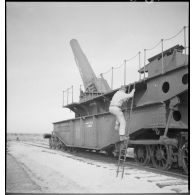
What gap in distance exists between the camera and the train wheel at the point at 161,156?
7.27 metres

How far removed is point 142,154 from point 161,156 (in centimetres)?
100

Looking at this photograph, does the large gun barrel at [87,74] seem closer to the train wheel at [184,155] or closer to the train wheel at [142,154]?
the train wheel at [142,154]

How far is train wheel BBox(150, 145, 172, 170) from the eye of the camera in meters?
7.27

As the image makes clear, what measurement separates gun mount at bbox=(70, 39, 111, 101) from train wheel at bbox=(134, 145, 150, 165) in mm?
4669

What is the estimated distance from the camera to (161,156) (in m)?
7.67

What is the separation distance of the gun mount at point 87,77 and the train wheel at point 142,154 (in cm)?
467

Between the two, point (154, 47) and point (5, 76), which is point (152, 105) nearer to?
point (154, 47)

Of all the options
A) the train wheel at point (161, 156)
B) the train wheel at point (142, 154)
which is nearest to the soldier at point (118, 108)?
the train wheel at point (142, 154)

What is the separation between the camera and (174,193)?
516 centimetres

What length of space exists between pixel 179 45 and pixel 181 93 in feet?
4.71

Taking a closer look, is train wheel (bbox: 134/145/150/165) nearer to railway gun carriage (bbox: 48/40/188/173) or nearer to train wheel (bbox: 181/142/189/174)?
railway gun carriage (bbox: 48/40/188/173)

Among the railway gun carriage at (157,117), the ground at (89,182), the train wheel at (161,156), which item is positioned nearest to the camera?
the ground at (89,182)

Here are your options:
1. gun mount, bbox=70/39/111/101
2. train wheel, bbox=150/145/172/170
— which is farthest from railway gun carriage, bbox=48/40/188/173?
gun mount, bbox=70/39/111/101

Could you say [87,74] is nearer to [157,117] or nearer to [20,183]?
[157,117]
